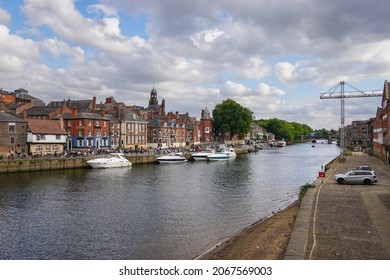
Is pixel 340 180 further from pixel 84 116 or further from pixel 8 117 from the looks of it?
pixel 84 116

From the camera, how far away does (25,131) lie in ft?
228

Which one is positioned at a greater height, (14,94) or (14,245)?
(14,94)

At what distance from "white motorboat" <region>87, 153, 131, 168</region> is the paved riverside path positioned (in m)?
41.7

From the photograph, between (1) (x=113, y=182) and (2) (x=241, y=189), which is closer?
(2) (x=241, y=189)

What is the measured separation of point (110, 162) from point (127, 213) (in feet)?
127

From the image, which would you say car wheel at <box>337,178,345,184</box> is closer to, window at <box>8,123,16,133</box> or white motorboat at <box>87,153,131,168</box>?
white motorboat at <box>87,153,131,168</box>

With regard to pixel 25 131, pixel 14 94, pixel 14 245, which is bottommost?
pixel 14 245

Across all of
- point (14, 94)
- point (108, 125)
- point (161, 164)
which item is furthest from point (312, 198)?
point (14, 94)

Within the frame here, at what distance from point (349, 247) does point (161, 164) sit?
64.2 m

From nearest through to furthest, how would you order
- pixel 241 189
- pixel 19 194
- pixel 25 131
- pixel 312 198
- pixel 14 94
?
pixel 312 198, pixel 19 194, pixel 241 189, pixel 25 131, pixel 14 94

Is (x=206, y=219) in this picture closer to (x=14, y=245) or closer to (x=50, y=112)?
(x=14, y=245)

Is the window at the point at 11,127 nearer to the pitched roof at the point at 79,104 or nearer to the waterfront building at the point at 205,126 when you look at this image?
the pitched roof at the point at 79,104

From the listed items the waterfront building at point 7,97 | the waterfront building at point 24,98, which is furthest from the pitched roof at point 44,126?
the waterfront building at point 7,97

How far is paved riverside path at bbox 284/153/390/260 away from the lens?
17.3 m
